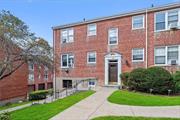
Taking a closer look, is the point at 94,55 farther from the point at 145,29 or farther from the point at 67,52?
the point at 145,29

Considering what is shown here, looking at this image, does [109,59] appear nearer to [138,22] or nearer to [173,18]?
[138,22]

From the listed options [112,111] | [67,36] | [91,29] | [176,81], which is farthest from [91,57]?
[112,111]

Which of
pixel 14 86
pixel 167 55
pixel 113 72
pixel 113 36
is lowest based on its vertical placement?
pixel 14 86

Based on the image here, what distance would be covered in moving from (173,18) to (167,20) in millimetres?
495

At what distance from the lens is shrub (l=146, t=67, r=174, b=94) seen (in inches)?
641

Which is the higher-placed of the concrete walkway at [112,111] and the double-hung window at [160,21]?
the double-hung window at [160,21]

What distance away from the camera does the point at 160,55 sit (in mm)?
19266

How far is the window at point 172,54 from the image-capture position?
60.5 ft

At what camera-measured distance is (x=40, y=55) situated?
1258 centimetres

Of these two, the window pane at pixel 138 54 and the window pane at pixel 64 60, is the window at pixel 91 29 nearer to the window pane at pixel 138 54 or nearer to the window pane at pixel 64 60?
the window pane at pixel 64 60

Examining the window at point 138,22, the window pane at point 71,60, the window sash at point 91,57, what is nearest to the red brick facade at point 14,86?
the window pane at point 71,60

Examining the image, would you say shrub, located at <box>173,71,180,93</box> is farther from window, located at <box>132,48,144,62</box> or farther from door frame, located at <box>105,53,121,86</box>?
door frame, located at <box>105,53,121,86</box>

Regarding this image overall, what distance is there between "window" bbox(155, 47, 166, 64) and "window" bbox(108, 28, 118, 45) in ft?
13.1

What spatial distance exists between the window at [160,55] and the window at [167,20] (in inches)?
69.9
